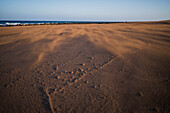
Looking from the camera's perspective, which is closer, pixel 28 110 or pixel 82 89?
pixel 28 110

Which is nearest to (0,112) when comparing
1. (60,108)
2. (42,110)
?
(42,110)

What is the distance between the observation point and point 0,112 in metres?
0.83

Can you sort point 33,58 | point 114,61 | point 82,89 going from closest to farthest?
point 82,89 < point 114,61 < point 33,58

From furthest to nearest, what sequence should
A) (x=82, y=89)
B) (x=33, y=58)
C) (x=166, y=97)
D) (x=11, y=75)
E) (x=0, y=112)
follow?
(x=33, y=58)
(x=11, y=75)
(x=82, y=89)
(x=166, y=97)
(x=0, y=112)

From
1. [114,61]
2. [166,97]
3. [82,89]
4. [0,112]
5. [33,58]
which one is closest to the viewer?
[0,112]

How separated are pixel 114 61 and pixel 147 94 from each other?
28.7 inches

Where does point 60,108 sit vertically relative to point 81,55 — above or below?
below

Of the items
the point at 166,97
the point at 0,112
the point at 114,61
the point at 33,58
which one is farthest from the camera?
the point at 33,58

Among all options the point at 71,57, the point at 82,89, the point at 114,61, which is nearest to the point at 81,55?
the point at 71,57

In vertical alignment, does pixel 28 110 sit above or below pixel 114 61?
below

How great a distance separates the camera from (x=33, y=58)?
1.79 meters

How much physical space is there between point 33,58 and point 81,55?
0.94 metres

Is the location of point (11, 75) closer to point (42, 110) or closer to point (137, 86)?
point (42, 110)

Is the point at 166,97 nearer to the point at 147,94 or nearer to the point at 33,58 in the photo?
the point at 147,94
